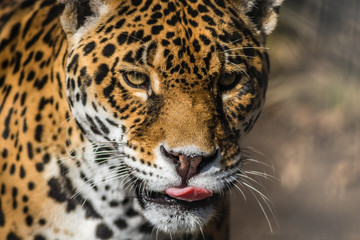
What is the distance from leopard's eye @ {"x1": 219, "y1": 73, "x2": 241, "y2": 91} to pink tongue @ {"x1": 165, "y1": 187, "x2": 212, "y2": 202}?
2.16ft

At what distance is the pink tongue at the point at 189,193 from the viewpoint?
166 inches

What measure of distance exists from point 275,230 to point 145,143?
17.1 ft

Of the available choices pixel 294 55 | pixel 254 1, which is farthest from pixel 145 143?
pixel 294 55

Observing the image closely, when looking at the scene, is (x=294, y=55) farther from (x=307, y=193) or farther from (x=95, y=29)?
(x=95, y=29)

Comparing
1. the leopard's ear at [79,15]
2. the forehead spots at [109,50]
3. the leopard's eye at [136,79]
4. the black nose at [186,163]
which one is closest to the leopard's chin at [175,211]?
the black nose at [186,163]

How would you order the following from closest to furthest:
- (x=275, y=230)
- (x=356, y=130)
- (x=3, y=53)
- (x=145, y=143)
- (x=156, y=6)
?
1. (x=145, y=143)
2. (x=156, y=6)
3. (x=3, y=53)
4. (x=275, y=230)
5. (x=356, y=130)

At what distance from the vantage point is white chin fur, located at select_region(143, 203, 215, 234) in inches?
173

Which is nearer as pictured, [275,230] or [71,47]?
[71,47]

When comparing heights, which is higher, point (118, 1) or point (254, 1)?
point (118, 1)

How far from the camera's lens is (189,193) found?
167 inches

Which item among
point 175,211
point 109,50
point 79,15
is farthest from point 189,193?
point 79,15

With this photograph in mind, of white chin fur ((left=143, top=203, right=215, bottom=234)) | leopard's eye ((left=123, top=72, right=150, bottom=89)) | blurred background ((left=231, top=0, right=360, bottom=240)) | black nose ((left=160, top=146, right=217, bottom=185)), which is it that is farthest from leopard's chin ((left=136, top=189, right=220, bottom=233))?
blurred background ((left=231, top=0, right=360, bottom=240))

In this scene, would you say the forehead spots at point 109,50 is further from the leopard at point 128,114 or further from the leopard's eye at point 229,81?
the leopard's eye at point 229,81

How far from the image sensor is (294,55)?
32.9ft
